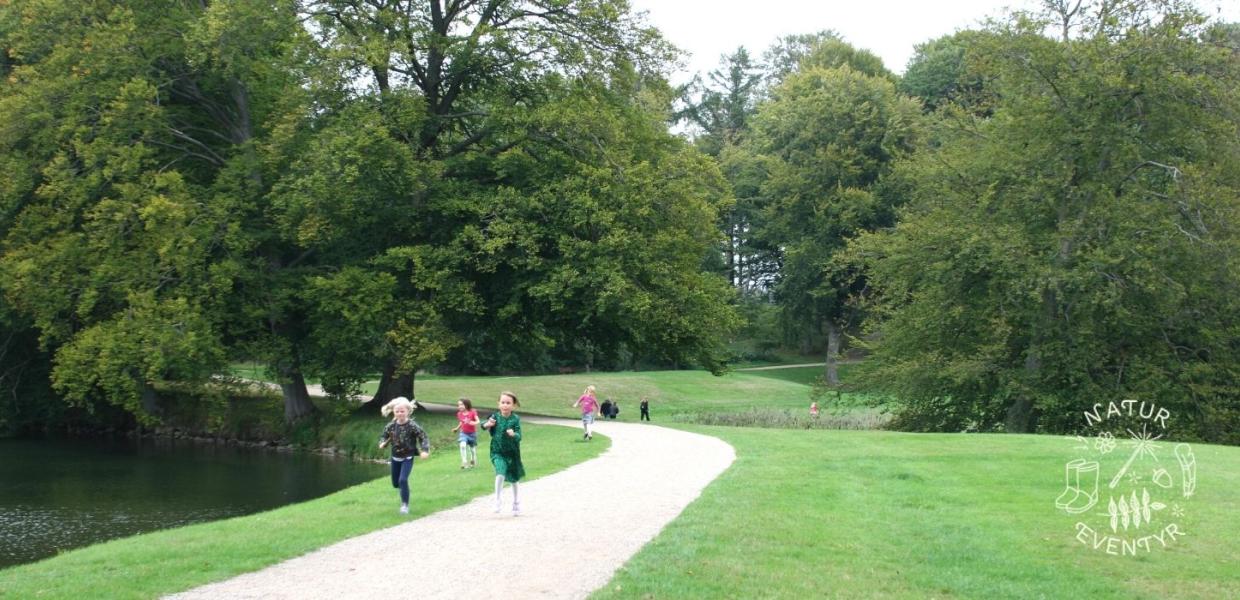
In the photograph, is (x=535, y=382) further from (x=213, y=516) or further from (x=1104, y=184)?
(x=213, y=516)

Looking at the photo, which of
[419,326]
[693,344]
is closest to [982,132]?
[693,344]

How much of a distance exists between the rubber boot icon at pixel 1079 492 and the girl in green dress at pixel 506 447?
261 inches

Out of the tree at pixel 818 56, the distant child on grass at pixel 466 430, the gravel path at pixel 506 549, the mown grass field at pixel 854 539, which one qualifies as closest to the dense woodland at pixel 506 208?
the distant child on grass at pixel 466 430

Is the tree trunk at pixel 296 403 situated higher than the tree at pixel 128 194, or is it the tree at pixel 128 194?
the tree at pixel 128 194

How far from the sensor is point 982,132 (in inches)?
1352

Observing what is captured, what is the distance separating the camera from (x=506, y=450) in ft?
42.5

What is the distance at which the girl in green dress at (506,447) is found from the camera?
42.2 ft

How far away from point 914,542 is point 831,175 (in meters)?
47.8

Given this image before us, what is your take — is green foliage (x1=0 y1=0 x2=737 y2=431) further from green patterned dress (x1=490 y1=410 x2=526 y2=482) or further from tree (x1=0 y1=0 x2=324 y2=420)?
green patterned dress (x1=490 y1=410 x2=526 y2=482)

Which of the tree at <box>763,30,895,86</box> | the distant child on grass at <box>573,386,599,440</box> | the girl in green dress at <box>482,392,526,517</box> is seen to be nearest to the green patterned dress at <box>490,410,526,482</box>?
the girl in green dress at <box>482,392,526,517</box>

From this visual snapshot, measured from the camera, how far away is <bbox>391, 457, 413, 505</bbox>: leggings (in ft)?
42.7

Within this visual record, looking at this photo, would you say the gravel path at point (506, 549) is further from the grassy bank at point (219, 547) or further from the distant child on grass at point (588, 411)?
the distant child on grass at point (588, 411)

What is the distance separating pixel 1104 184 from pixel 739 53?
56350 millimetres

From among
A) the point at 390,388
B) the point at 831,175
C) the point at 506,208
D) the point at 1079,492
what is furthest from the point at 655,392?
the point at 1079,492
